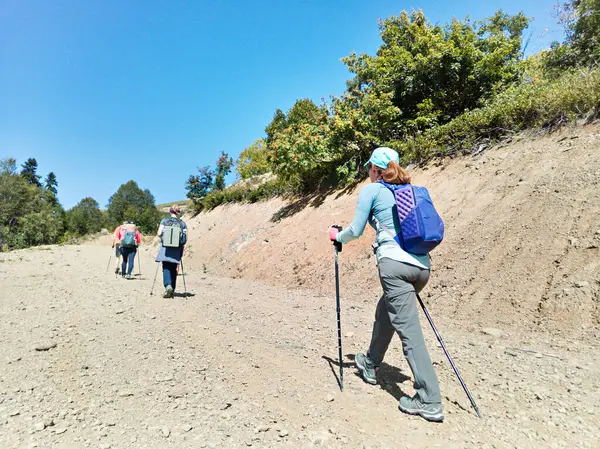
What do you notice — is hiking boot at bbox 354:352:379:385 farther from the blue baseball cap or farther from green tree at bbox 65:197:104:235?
green tree at bbox 65:197:104:235

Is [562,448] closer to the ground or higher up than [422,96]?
closer to the ground

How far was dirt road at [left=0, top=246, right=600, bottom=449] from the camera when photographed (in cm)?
249

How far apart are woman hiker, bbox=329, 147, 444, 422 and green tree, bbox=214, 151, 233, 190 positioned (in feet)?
102

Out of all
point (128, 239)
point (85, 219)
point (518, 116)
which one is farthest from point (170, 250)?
point (85, 219)

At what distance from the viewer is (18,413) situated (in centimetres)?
262

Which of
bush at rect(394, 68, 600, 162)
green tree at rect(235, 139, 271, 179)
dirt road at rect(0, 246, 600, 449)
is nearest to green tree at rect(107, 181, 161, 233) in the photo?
green tree at rect(235, 139, 271, 179)

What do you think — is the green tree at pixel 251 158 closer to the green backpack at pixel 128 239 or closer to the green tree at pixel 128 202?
the green backpack at pixel 128 239

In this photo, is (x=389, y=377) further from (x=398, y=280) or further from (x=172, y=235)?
(x=172, y=235)

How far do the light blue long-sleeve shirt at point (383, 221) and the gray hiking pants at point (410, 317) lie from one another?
0.06 meters

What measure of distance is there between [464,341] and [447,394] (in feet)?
5.26

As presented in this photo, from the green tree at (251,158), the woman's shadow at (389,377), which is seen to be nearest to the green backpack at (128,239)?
the woman's shadow at (389,377)

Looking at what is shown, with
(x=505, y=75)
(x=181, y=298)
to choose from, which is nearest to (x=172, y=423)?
(x=181, y=298)

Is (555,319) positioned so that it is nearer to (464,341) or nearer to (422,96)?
(464,341)

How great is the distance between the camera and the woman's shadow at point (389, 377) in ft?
10.7
